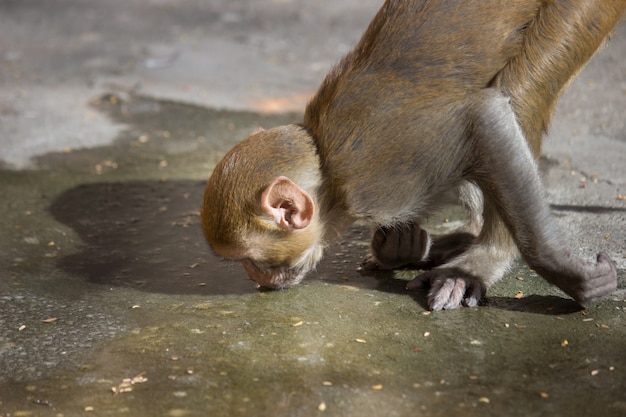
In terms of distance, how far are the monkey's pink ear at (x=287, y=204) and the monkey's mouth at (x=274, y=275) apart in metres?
0.32

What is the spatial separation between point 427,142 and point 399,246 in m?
0.80

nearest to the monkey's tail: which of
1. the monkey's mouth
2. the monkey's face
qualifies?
the monkey's face

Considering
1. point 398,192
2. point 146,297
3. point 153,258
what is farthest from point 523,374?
point 153,258

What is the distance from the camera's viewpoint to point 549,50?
14.6 feet

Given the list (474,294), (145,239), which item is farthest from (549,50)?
(145,239)

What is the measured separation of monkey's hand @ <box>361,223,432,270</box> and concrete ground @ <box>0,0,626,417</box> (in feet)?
0.47

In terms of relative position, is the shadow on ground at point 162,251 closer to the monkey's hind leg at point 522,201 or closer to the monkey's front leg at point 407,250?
the monkey's front leg at point 407,250

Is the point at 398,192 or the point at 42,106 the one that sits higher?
the point at 398,192

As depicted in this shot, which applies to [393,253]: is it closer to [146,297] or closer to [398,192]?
[398,192]

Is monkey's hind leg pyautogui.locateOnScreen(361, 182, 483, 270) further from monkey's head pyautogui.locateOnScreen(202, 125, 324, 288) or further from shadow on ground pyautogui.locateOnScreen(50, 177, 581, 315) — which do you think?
monkey's head pyautogui.locateOnScreen(202, 125, 324, 288)

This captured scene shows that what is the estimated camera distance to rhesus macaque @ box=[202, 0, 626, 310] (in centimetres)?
434

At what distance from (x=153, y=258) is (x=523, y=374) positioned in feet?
7.90

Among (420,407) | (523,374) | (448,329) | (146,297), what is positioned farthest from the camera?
(146,297)

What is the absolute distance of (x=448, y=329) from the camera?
431 centimetres
